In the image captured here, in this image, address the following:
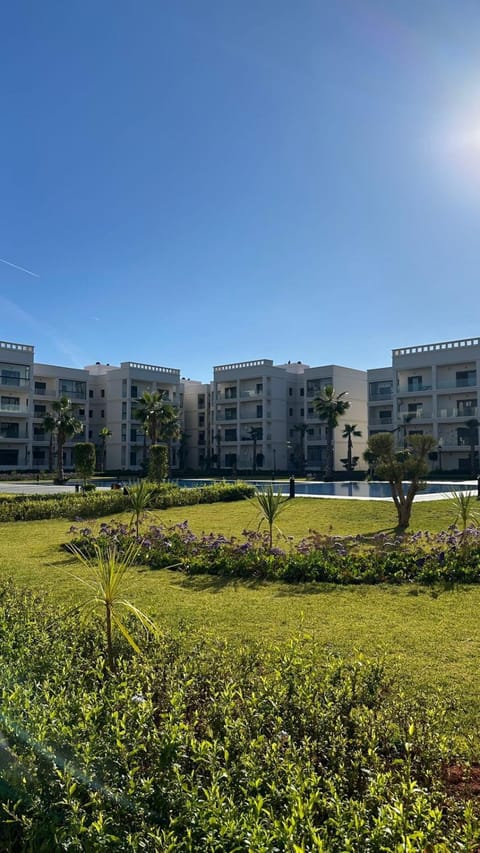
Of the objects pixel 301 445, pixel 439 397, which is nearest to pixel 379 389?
pixel 439 397

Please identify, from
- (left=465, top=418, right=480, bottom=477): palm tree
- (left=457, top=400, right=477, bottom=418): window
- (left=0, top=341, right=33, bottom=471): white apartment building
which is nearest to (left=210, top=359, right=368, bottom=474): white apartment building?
(left=457, top=400, right=477, bottom=418): window

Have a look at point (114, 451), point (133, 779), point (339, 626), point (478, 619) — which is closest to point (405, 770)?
point (133, 779)

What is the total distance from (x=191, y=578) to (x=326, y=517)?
9.15 m

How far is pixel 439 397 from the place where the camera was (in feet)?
172

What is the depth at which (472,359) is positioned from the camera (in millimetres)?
49594

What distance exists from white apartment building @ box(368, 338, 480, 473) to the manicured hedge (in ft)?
100

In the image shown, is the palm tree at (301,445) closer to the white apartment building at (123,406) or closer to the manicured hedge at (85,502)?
the white apartment building at (123,406)

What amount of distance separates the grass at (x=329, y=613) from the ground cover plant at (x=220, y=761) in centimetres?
125

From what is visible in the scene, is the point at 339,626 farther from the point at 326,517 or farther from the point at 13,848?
the point at 326,517

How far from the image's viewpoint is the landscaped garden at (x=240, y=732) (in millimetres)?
2285

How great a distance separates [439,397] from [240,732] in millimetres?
52626

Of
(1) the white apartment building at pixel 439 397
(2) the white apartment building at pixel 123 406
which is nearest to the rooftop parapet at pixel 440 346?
(1) the white apartment building at pixel 439 397

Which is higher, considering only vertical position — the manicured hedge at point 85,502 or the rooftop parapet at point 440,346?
the rooftop parapet at point 440,346

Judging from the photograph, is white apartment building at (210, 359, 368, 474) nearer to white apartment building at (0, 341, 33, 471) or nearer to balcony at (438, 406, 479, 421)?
balcony at (438, 406, 479, 421)
